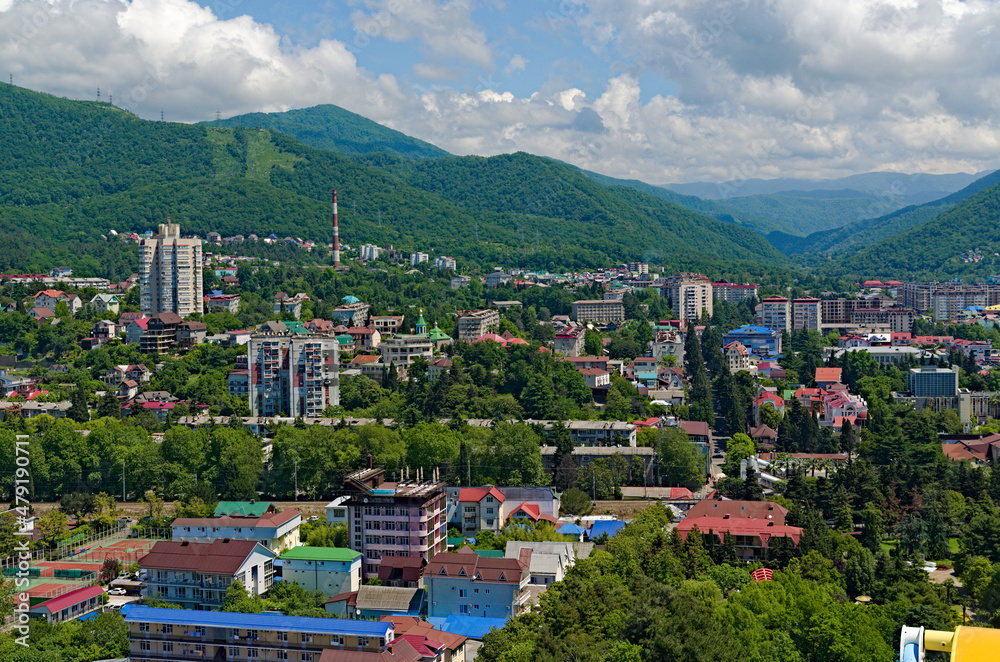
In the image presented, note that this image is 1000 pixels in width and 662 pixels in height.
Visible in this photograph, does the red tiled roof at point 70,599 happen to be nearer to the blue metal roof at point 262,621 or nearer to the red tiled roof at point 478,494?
the blue metal roof at point 262,621

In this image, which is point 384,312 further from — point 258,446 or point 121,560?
point 121,560

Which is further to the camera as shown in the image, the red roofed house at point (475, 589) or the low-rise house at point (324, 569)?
the low-rise house at point (324, 569)

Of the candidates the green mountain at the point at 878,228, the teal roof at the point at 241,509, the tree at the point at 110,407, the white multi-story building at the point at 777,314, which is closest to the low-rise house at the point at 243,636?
the teal roof at the point at 241,509

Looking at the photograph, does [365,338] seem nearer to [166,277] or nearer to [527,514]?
[166,277]

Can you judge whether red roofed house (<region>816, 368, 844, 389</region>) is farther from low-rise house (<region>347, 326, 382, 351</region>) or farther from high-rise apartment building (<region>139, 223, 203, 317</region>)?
high-rise apartment building (<region>139, 223, 203, 317</region>)

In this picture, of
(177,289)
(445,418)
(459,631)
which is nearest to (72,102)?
(177,289)
